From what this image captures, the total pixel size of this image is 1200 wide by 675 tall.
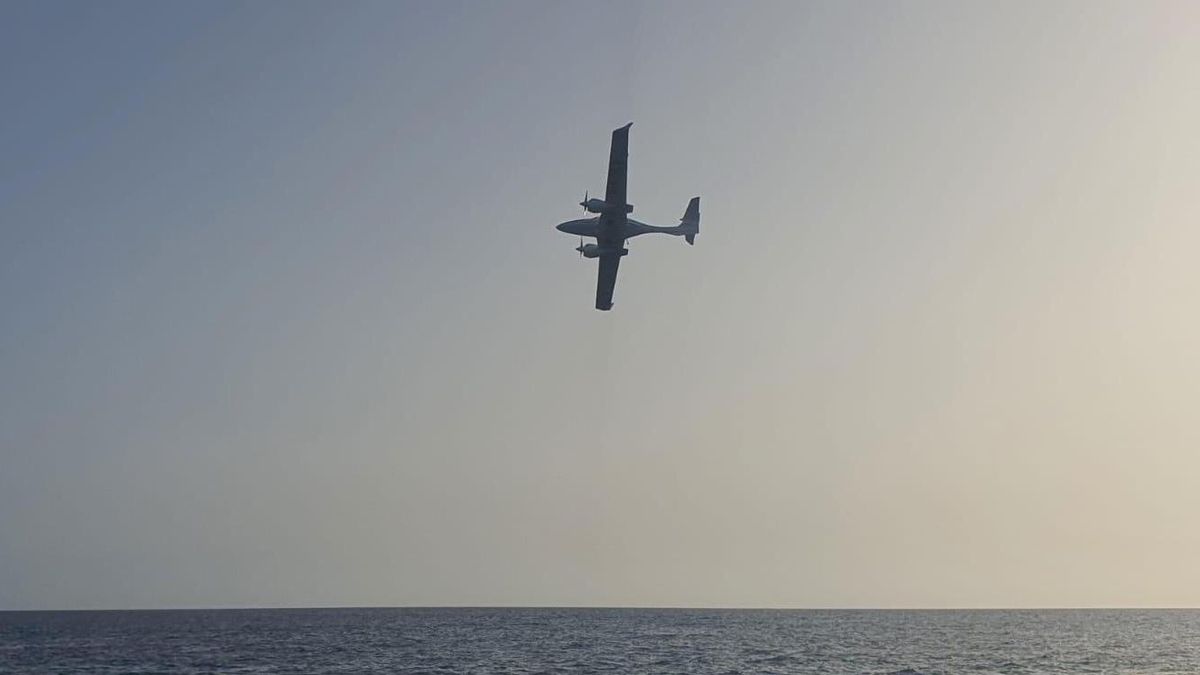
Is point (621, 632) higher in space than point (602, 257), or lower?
lower

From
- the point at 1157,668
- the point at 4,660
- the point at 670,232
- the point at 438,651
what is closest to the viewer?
the point at 670,232

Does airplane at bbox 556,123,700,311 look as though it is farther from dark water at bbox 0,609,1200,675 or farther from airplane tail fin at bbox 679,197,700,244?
dark water at bbox 0,609,1200,675

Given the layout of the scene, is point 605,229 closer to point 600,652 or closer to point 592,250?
point 592,250

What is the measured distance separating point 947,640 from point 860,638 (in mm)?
10629

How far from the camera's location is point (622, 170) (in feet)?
202

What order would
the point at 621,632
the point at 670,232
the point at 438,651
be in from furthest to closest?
the point at 621,632, the point at 438,651, the point at 670,232

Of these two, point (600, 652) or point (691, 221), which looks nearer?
point (691, 221)

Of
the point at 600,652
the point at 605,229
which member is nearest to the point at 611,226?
the point at 605,229

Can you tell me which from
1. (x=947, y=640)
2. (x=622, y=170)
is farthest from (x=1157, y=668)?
(x=622, y=170)

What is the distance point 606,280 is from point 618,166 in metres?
8.26

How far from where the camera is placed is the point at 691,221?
245 feet

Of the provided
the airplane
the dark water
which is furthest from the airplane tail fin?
the dark water

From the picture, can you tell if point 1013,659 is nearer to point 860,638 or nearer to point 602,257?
point 860,638

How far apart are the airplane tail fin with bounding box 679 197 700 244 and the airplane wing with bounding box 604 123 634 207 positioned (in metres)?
10.7
